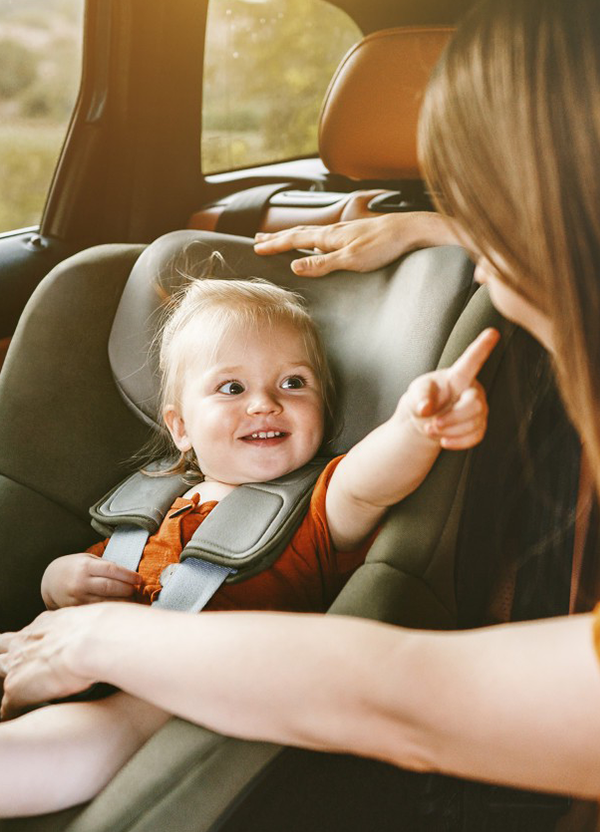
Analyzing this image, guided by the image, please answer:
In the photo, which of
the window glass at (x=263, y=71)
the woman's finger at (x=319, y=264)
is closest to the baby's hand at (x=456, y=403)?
the woman's finger at (x=319, y=264)

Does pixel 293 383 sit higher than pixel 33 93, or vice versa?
pixel 33 93

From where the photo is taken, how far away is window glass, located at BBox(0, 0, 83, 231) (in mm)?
2012

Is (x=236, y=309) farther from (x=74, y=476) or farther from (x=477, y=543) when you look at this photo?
(x=477, y=543)

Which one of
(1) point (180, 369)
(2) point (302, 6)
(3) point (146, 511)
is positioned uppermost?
(2) point (302, 6)

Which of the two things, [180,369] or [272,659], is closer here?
[272,659]

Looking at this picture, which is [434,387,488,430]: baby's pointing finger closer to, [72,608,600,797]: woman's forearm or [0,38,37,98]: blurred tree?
[72,608,600,797]: woman's forearm

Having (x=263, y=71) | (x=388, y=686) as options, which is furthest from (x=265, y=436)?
(x=263, y=71)

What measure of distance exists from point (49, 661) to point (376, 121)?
137 cm

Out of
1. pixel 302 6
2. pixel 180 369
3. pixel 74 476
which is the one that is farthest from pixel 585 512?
pixel 302 6

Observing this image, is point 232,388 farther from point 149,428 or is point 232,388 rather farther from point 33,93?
point 33,93

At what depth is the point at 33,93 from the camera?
2.11 metres

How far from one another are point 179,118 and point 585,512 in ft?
5.62

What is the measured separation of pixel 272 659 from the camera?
30.0 inches

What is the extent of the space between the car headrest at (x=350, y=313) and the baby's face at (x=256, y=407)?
6cm
